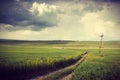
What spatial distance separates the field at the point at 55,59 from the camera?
10336 millimetres

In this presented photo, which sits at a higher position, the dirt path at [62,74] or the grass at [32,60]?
the grass at [32,60]

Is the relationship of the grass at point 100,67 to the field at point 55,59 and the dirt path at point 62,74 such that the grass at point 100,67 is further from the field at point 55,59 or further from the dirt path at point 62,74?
the dirt path at point 62,74

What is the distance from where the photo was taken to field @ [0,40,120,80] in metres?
10.3

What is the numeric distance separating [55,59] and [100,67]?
1.88m

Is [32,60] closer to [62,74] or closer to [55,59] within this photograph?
[55,59]

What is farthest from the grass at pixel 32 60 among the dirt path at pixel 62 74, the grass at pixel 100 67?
the grass at pixel 100 67

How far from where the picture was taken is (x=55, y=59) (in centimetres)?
1071

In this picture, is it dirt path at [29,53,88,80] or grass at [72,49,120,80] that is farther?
dirt path at [29,53,88,80]

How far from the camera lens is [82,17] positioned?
35.4 ft

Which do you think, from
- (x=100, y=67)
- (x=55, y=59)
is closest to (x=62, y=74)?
(x=55, y=59)

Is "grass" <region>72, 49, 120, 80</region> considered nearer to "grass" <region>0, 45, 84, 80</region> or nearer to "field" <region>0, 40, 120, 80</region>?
"field" <region>0, 40, 120, 80</region>

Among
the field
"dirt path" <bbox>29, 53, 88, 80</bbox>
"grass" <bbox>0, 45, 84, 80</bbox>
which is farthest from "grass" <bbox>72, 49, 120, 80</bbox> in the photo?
"grass" <bbox>0, 45, 84, 80</bbox>

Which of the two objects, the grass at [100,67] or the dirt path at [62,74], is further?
the dirt path at [62,74]

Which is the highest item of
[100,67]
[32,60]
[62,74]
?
[32,60]
